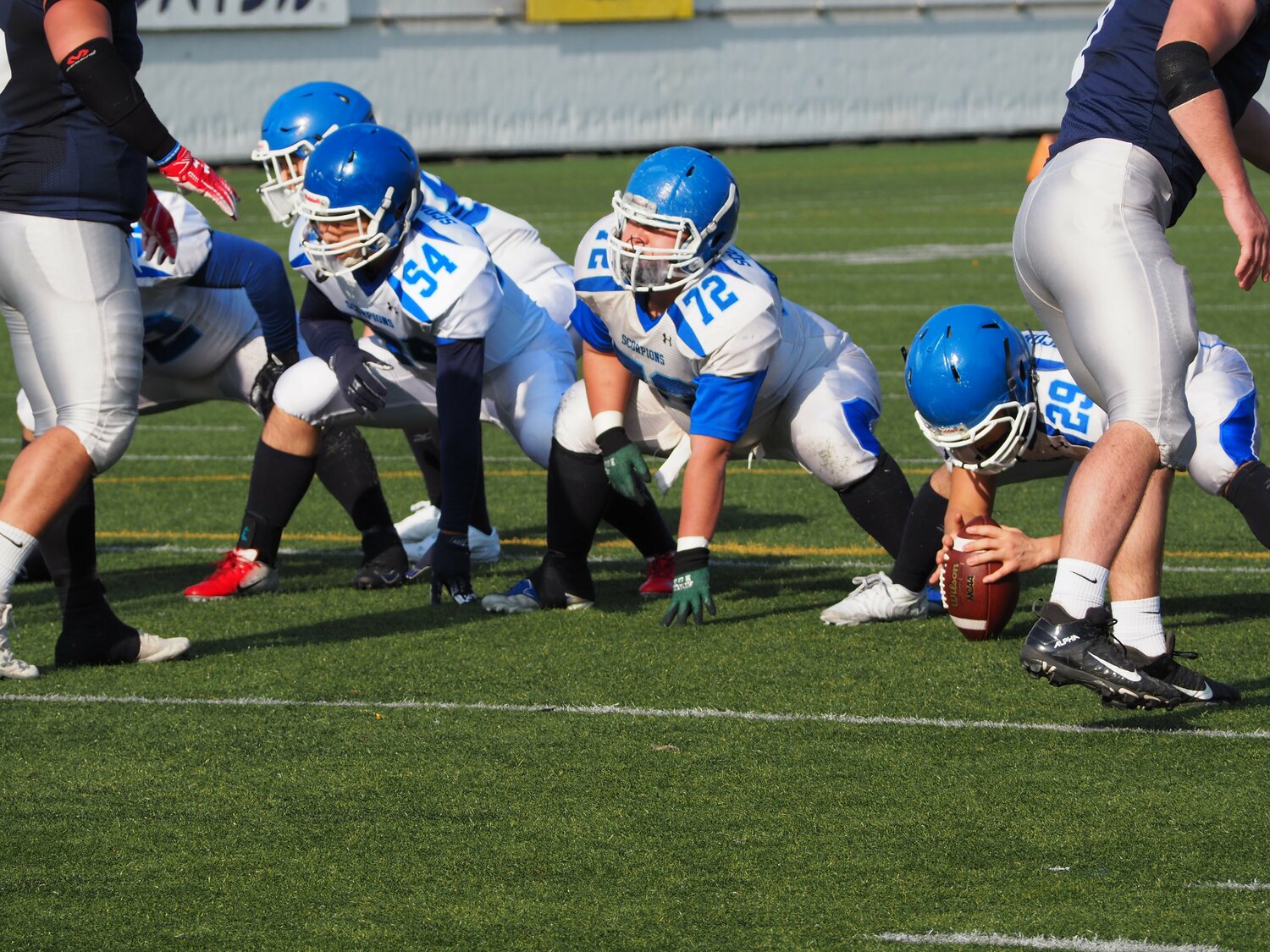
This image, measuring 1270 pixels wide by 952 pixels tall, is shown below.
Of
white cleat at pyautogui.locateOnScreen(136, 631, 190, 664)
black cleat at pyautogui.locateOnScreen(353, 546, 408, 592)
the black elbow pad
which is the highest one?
the black elbow pad

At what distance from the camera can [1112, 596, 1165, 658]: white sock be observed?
4199 mm

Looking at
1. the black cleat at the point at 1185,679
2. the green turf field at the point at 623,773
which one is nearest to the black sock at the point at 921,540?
the green turf field at the point at 623,773

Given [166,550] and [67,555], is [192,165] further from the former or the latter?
[166,550]

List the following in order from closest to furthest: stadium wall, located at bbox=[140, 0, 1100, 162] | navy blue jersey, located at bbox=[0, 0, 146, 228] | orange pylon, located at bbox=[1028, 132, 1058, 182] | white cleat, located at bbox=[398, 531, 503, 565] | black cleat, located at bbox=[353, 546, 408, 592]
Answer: orange pylon, located at bbox=[1028, 132, 1058, 182] → navy blue jersey, located at bbox=[0, 0, 146, 228] → black cleat, located at bbox=[353, 546, 408, 592] → white cleat, located at bbox=[398, 531, 503, 565] → stadium wall, located at bbox=[140, 0, 1100, 162]

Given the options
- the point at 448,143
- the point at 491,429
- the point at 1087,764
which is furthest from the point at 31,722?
the point at 448,143

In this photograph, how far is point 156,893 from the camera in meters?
3.23

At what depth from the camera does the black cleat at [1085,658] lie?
142 inches

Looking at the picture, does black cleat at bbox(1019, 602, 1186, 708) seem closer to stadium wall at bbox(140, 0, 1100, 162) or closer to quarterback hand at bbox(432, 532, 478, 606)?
quarterback hand at bbox(432, 532, 478, 606)

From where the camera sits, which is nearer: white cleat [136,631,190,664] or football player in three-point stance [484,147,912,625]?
white cleat [136,631,190,664]

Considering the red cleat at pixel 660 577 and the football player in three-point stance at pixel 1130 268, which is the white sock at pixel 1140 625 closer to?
the football player in three-point stance at pixel 1130 268

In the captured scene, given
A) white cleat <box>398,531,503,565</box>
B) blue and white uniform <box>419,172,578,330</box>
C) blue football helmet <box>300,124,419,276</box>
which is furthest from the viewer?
blue and white uniform <box>419,172,578,330</box>

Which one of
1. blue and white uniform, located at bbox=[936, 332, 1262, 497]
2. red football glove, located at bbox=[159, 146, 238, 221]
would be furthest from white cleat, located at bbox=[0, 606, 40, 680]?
blue and white uniform, located at bbox=[936, 332, 1262, 497]

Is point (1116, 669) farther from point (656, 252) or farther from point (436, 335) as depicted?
point (436, 335)

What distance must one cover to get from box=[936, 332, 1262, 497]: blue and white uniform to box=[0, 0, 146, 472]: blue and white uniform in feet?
6.70
